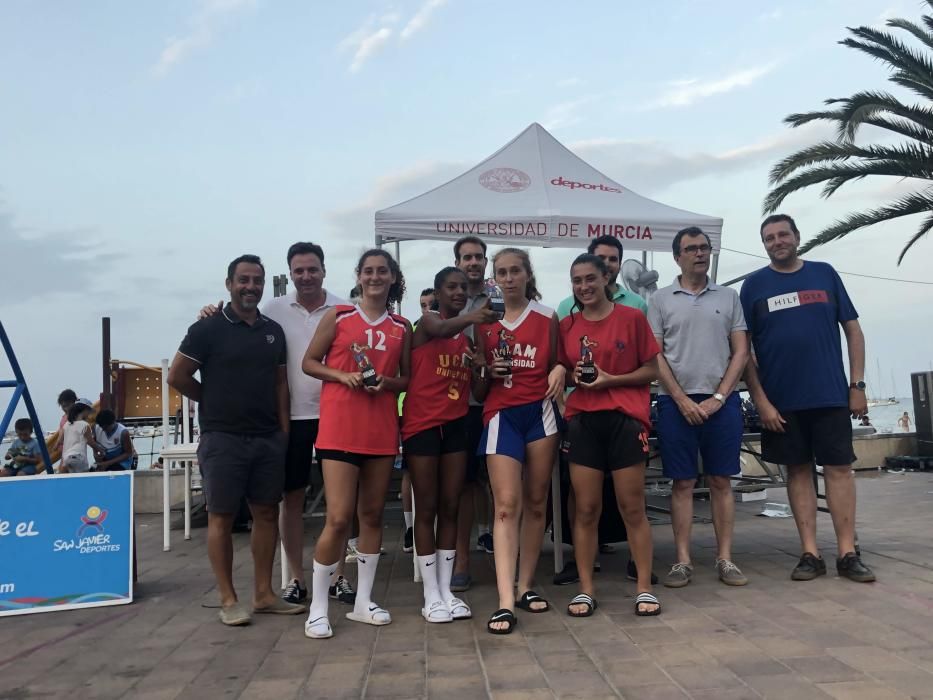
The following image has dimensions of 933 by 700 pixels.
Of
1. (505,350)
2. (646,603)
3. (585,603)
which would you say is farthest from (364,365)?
(646,603)

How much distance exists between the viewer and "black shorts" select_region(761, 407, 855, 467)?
430 cm

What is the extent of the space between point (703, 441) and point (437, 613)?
1773mm

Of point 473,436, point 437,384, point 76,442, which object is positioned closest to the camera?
point 437,384

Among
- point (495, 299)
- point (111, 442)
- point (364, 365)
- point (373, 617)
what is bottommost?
point (373, 617)

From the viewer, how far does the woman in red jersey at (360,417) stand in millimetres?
3541

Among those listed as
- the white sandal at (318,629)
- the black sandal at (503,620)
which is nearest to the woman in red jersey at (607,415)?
the black sandal at (503,620)

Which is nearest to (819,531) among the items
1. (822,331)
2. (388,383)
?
(822,331)

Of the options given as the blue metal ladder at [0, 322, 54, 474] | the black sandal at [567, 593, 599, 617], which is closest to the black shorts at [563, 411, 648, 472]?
the black sandal at [567, 593, 599, 617]

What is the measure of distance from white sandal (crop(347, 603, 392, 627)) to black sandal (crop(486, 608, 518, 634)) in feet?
1.68

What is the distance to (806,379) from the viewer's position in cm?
431

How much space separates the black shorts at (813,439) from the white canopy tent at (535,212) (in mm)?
3283

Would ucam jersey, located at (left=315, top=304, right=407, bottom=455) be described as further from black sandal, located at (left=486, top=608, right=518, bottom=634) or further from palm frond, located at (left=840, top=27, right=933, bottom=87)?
palm frond, located at (left=840, top=27, right=933, bottom=87)

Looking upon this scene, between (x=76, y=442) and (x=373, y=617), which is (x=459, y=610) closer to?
(x=373, y=617)

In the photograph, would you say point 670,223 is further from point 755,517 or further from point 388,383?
point 388,383
